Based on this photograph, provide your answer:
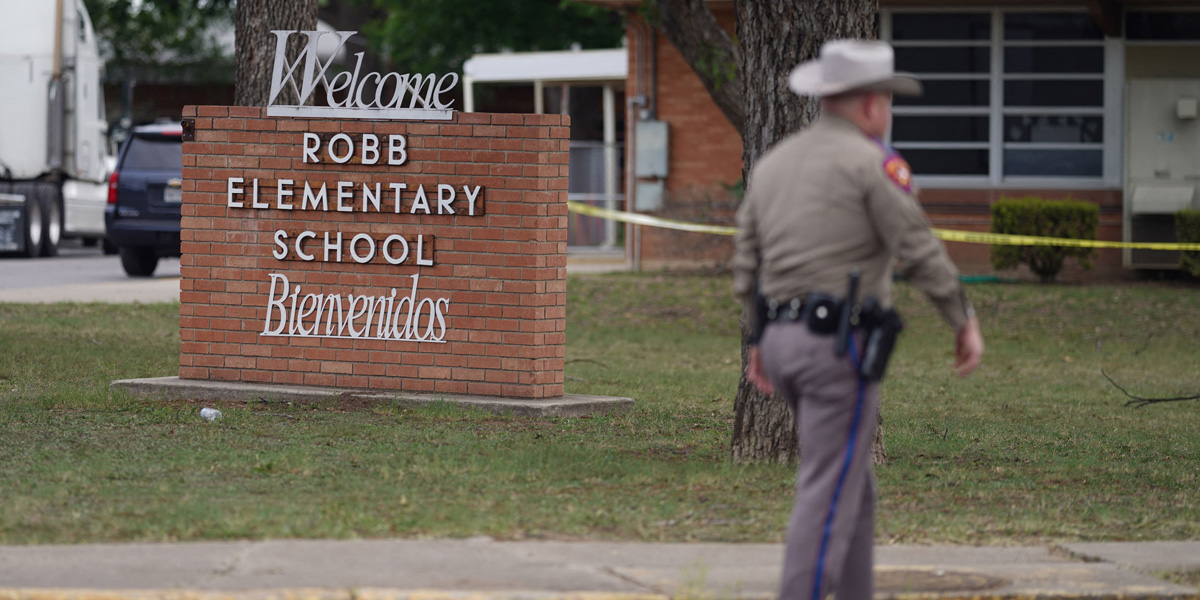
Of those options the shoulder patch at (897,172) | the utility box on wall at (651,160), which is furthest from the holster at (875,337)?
the utility box on wall at (651,160)

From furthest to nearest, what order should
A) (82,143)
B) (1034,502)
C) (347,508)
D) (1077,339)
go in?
(82,143) < (1077,339) < (1034,502) < (347,508)

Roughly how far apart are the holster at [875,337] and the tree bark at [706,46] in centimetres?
852

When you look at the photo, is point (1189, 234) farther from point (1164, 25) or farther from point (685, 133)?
point (685, 133)

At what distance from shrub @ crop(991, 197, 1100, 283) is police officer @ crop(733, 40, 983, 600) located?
1489cm

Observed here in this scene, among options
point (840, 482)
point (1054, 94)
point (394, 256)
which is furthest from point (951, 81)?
point (840, 482)

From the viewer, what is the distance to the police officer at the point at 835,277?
15.0 ft

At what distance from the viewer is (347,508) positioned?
6.49 meters

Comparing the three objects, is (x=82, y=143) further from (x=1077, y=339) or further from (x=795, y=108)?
(x=795, y=108)

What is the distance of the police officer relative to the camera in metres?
4.57

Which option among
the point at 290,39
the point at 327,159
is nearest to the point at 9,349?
the point at 290,39

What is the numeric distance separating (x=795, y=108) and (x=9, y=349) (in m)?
7.27

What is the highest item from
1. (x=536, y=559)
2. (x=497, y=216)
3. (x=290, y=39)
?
(x=290, y=39)

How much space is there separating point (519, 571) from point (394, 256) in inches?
172

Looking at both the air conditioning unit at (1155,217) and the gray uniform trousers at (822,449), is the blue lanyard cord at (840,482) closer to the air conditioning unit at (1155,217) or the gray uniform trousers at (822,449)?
the gray uniform trousers at (822,449)
